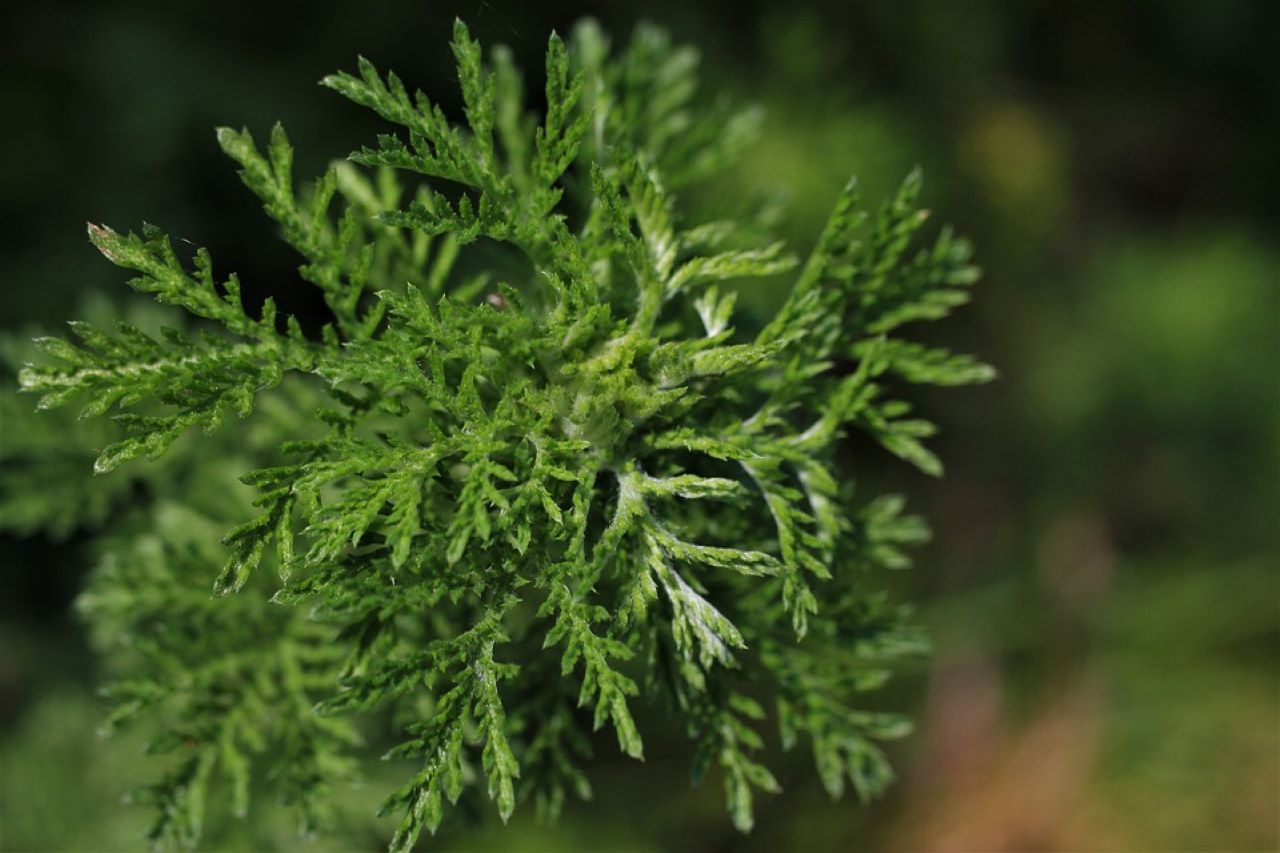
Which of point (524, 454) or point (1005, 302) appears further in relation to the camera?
point (1005, 302)

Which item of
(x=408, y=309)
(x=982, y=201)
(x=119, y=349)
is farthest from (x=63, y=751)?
(x=982, y=201)

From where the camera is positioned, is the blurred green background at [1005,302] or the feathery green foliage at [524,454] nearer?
the feathery green foliage at [524,454]

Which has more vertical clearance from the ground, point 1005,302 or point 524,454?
point 1005,302

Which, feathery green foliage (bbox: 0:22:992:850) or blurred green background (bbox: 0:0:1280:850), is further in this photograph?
blurred green background (bbox: 0:0:1280:850)
